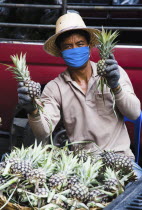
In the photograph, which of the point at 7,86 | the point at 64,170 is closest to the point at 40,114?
the point at 64,170

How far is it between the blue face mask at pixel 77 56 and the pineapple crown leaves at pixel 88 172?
112 centimetres

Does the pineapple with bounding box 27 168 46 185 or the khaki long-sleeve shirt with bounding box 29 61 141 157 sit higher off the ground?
the khaki long-sleeve shirt with bounding box 29 61 141 157

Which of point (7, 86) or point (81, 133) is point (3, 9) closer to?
point (7, 86)

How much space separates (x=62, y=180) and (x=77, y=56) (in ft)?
4.41

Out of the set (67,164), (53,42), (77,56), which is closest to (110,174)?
(67,164)

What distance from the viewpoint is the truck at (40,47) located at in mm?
5215

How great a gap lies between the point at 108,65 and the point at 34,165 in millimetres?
872

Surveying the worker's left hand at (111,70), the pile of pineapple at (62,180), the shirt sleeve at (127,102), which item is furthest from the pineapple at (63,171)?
the shirt sleeve at (127,102)

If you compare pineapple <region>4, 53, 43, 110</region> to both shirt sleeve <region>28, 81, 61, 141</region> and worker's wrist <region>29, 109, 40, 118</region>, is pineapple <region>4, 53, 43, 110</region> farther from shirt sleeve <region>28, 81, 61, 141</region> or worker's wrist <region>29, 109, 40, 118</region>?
shirt sleeve <region>28, 81, 61, 141</region>

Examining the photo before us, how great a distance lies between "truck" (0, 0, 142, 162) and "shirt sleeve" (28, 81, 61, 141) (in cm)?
138

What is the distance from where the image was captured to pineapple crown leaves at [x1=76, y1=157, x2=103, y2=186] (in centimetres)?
263

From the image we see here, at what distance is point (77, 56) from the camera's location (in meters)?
3.66

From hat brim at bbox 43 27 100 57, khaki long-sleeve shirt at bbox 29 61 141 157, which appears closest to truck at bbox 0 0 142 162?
hat brim at bbox 43 27 100 57

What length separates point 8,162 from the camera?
2.63 m
